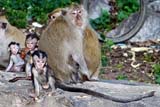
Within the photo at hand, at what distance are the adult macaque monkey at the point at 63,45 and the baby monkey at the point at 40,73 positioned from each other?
24.0 inches

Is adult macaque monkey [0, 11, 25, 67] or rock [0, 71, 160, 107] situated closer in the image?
rock [0, 71, 160, 107]

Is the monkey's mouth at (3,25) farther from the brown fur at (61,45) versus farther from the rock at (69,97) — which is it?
the rock at (69,97)

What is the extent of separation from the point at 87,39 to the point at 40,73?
1.08 metres

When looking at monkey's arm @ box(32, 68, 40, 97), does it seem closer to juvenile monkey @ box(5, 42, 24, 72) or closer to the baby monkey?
the baby monkey

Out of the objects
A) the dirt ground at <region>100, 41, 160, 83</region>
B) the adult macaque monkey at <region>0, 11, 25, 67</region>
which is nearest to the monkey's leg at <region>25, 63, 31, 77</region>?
the adult macaque monkey at <region>0, 11, 25, 67</region>

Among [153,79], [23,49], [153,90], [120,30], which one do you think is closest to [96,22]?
[120,30]

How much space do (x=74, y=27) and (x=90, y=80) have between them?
21.3 inches

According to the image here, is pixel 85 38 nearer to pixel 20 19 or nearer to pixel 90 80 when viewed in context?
pixel 90 80

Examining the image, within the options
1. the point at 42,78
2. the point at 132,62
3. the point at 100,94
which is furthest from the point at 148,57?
the point at 42,78

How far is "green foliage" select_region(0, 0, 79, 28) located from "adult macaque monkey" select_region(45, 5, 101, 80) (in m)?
3.66

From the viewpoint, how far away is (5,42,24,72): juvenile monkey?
25.8 ft

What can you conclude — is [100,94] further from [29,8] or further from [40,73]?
[29,8]

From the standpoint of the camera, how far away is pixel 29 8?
1189 centimetres

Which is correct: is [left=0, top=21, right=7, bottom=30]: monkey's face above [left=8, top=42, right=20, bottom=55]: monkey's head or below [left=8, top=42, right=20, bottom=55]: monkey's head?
above
